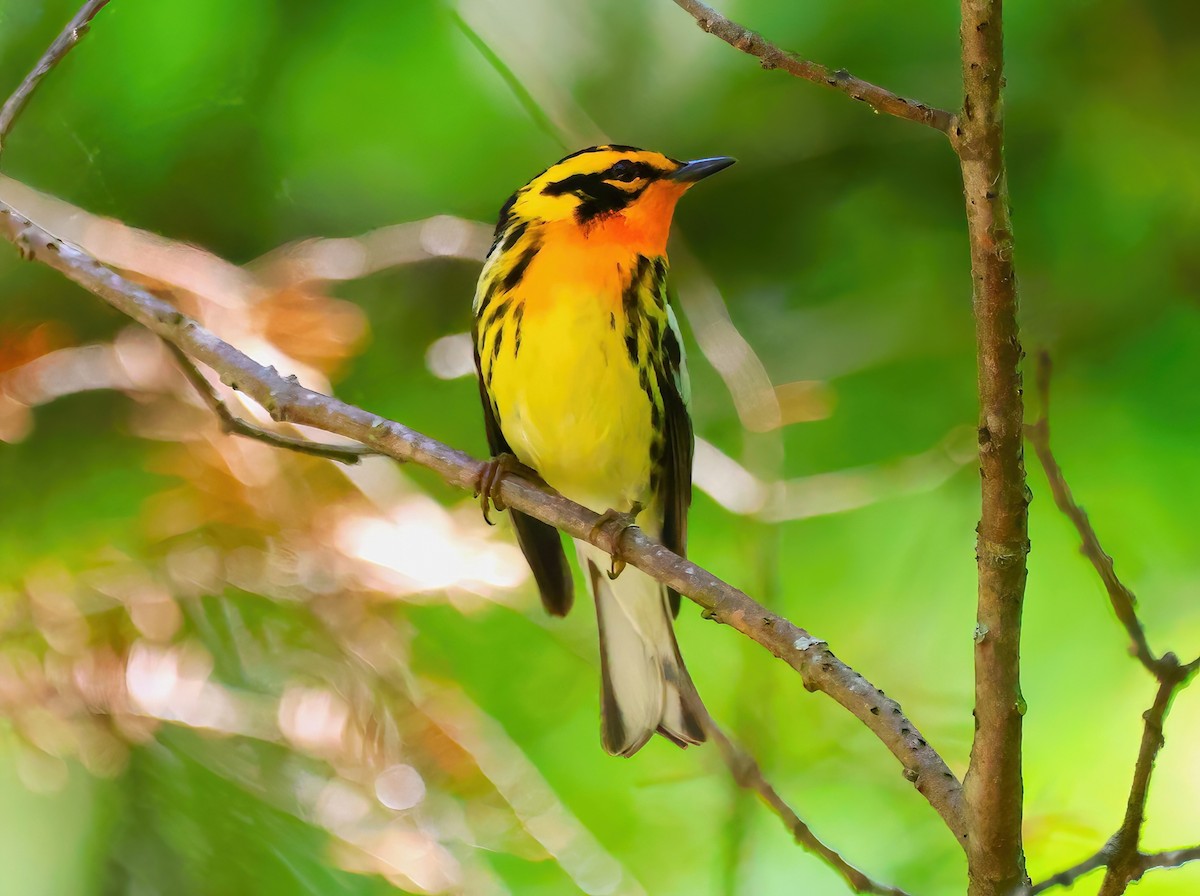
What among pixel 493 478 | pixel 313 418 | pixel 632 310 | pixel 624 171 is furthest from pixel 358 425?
pixel 624 171

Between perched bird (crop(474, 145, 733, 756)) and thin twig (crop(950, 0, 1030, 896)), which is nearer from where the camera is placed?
thin twig (crop(950, 0, 1030, 896))

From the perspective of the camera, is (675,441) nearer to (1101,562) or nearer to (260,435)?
(260,435)

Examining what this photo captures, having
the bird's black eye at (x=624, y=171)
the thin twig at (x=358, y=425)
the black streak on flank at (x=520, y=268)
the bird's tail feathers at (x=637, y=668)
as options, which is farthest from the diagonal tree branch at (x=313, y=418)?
the bird's black eye at (x=624, y=171)

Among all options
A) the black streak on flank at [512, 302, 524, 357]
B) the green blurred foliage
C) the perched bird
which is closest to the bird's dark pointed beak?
the perched bird

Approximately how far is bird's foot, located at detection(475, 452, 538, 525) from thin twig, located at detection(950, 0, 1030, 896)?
17.8 inches

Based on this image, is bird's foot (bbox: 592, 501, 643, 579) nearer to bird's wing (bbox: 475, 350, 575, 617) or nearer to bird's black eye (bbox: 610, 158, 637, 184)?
bird's wing (bbox: 475, 350, 575, 617)

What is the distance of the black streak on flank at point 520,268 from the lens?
1.11 metres

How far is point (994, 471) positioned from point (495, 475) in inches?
22.7

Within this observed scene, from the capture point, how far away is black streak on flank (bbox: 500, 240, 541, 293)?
3.63 feet

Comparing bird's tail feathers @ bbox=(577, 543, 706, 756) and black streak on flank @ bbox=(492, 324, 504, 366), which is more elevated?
black streak on flank @ bbox=(492, 324, 504, 366)

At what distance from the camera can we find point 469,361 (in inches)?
58.2

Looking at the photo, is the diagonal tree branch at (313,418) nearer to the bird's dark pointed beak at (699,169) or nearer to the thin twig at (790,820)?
the thin twig at (790,820)

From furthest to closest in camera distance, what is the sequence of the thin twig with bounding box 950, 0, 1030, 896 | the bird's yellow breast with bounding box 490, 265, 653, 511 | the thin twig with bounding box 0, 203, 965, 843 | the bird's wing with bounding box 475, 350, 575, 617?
the bird's wing with bounding box 475, 350, 575, 617
the bird's yellow breast with bounding box 490, 265, 653, 511
the thin twig with bounding box 0, 203, 965, 843
the thin twig with bounding box 950, 0, 1030, 896

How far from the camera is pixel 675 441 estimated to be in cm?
119
